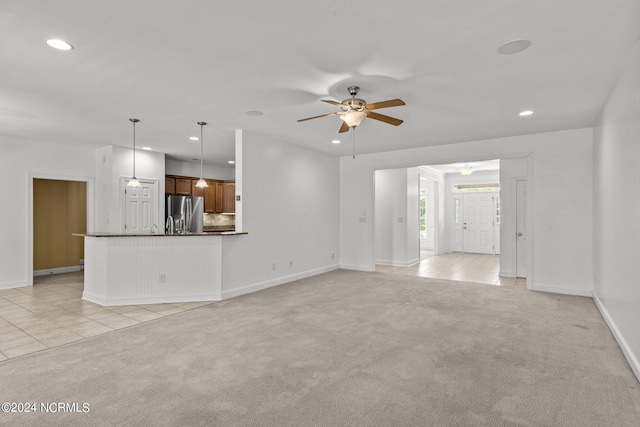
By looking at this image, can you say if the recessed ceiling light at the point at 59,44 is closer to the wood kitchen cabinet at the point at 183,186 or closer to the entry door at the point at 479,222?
the wood kitchen cabinet at the point at 183,186

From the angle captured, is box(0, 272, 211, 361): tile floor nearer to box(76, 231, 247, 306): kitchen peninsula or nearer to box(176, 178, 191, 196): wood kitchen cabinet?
box(76, 231, 247, 306): kitchen peninsula

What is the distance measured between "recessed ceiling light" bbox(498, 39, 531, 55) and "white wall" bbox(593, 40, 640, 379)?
81cm

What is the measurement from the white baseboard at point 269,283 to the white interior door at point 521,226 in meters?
3.84

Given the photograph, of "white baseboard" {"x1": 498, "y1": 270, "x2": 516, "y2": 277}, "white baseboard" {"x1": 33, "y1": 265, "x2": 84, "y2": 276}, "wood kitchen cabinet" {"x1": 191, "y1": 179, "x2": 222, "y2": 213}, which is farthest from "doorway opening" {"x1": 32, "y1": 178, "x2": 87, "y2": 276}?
"white baseboard" {"x1": 498, "y1": 270, "x2": 516, "y2": 277}

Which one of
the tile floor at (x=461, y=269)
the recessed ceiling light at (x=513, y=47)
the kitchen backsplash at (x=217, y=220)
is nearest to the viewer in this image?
the recessed ceiling light at (x=513, y=47)

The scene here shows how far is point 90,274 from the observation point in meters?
5.05

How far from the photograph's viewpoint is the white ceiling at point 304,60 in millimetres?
2250

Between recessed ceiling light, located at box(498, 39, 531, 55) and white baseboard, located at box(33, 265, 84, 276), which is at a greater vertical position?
recessed ceiling light, located at box(498, 39, 531, 55)

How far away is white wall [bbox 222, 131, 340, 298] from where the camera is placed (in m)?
5.45

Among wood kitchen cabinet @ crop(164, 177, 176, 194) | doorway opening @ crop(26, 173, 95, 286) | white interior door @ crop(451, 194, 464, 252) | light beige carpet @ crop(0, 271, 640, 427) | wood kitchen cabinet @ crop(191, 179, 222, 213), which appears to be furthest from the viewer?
white interior door @ crop(451, 194, 464, 252)

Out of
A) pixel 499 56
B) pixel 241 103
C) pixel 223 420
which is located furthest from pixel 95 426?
pixel 499 56

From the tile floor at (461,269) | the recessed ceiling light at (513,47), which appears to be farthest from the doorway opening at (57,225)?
the recessed ceiling light at (513,47)

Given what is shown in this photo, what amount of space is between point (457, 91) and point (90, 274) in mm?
5574

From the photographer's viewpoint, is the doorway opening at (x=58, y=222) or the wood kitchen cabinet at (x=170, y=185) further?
the wood kitchen cabinet at (x=170, y=185)
